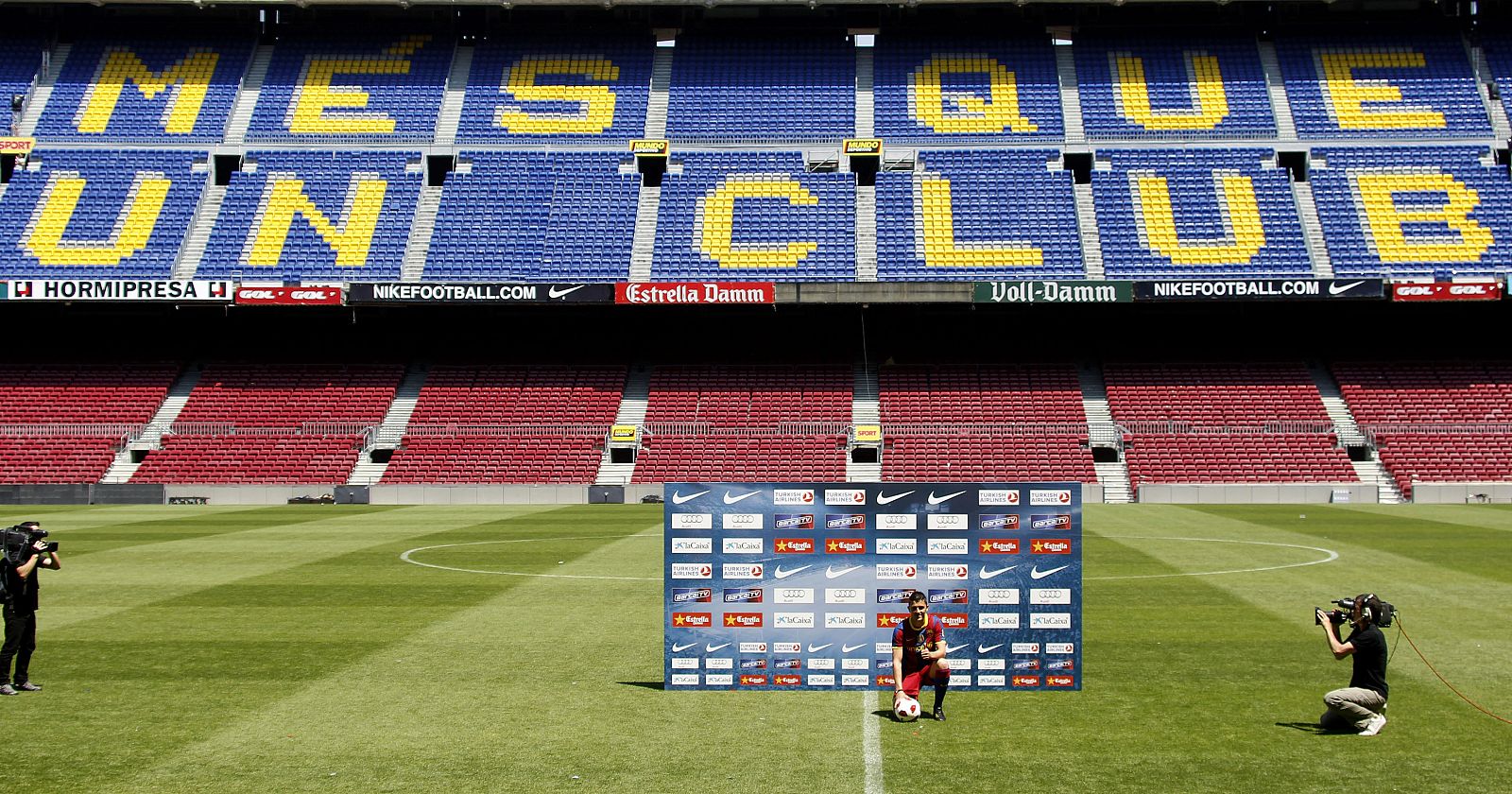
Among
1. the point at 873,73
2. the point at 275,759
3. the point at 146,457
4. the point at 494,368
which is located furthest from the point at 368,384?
the point at 275,759

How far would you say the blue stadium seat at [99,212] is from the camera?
177 feet

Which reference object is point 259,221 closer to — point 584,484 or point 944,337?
point 584,484

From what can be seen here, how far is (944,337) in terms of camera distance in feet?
183

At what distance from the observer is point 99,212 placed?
56.6 meters

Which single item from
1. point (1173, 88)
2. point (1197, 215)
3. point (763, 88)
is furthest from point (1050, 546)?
point (1173, 88)

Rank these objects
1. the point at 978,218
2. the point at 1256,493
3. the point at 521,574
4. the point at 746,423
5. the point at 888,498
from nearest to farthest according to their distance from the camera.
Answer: the point at 888,498 < the point at 521,574 < the point at 1256,493 < the point at 746,423 < the point at 978,218

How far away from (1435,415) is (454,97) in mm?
48373

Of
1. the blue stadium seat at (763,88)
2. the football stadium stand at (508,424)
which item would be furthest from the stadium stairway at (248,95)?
the blue stadium seat at (763,88)

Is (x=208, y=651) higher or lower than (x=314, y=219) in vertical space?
lower

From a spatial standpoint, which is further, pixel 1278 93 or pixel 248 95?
pixel 248 95

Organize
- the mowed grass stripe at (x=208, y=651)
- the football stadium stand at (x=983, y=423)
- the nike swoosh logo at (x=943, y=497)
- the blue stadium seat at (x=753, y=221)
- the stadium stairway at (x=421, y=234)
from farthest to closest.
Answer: the stadium stairway at (x=421, y=234) → the blue stadium seat at (x=753, y=221) → the football stadium stand at (x=983, y=423) → the nike swoosh logo at (x=943, y=497) → the mowed grass stripe at (x=208, y=651)

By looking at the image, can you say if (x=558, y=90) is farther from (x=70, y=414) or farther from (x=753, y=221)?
(x=70, y=414)

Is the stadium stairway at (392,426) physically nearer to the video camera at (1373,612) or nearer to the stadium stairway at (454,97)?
the stadium stairway at (454,97)

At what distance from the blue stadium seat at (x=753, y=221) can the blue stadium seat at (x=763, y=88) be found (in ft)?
6.97
